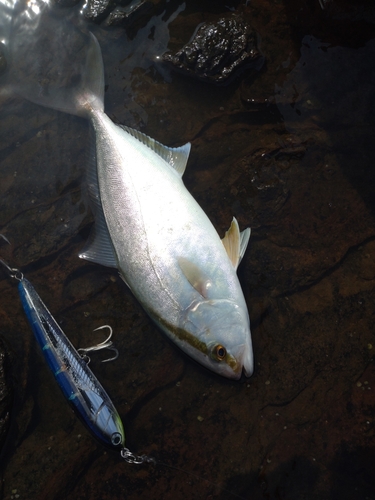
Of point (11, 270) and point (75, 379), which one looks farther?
point (11, 270)

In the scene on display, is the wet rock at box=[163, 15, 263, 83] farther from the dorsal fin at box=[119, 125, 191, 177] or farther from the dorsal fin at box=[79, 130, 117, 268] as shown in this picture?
the dorsal fin at box=[79, 130, 117, 268]

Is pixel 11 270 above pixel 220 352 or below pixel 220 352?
above

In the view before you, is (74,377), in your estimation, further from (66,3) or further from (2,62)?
(66,3)

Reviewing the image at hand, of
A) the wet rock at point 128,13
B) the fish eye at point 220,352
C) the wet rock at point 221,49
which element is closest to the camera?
the fish eye at point 220,352

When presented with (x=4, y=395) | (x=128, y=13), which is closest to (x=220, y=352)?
(x=4, y=395)

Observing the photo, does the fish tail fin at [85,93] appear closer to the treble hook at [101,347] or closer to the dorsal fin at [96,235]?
the dorsal fin at [96,235]

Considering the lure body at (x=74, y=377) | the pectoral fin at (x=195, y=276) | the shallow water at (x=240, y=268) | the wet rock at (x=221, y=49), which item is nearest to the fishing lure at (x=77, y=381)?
the lure body at (x=74, y=377)

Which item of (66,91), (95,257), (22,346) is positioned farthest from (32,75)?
(22,346)

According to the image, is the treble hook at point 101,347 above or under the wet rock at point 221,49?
under

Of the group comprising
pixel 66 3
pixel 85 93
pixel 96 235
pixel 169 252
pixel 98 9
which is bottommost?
pixel 169 252
